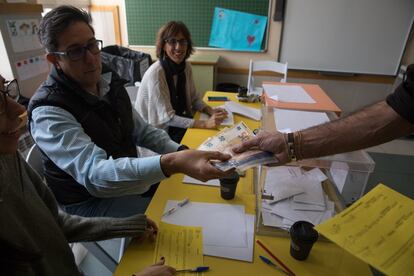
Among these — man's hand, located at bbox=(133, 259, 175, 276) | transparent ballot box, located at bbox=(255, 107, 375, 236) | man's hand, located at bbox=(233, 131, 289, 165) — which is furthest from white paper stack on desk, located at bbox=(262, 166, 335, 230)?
man's hand, located at bbox=(133, 259, 175, 276)

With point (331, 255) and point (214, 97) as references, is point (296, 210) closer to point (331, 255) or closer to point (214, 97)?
point (331, 255)

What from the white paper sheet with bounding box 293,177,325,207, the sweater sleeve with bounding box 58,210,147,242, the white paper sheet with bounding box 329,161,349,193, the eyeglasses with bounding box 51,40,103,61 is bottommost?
the sweater sleeve with bounding box 58,210,147,242

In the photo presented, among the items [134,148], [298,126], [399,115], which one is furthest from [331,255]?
[134,148]

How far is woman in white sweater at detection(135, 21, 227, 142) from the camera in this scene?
2.06 metres

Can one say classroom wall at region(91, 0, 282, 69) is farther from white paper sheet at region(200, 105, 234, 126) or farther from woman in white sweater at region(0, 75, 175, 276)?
woman in white sweater at region(0, 75, 175, 276)

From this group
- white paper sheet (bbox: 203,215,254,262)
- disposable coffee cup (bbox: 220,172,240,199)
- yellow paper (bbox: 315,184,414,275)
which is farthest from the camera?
disposable coffee cup (bbox: 220,172,240,199)

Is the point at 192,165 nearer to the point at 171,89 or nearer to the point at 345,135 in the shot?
the point at 345,135

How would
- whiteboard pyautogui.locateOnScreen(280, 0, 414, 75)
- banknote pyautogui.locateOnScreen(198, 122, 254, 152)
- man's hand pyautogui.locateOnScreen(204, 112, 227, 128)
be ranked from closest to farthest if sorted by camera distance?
banknote pyautogui.locateOnScreen(198, 122, 254, 152), man's hand pyautogui.locateOnScreen(204, 112, 227, 128), whiteboard pyautogui.locateOnScreen(280, 0, 414, 75)

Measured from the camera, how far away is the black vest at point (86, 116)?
114cm

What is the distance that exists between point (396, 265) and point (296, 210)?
16.0 inches

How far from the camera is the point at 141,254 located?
882 mm

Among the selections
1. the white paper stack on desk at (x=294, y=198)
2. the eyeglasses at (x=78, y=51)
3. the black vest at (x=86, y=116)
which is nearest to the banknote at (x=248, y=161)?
the white paper stack on desk at (x=294, y=198)

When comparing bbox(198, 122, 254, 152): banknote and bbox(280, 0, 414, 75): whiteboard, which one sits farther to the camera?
bbox(280, 0, 414, 75): whiteboard

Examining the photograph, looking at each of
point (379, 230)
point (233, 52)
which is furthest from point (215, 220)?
point (233, 52)
